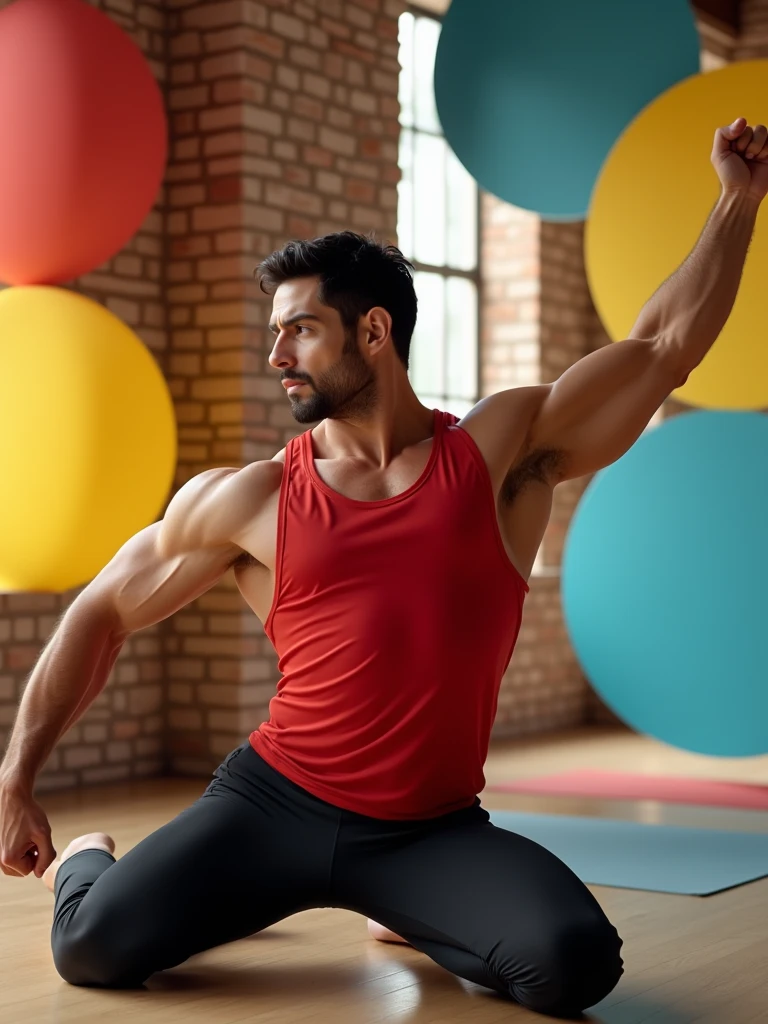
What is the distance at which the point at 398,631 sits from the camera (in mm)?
2561

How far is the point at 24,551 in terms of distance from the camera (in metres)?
3.71

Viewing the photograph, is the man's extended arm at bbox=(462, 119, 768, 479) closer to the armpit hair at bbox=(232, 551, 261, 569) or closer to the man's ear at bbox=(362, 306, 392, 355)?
the man's ear at bbox=(362, 306, 392, 355)

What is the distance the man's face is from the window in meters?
3.77

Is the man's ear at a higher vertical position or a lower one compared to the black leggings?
higher

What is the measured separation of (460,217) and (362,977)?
462 cm

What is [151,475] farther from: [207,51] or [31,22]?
[207,51]

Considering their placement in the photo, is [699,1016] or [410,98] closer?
[699,1016]

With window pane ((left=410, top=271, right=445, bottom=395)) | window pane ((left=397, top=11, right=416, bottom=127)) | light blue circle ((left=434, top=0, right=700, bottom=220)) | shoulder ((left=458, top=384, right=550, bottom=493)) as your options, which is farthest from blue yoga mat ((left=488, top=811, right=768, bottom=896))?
window pane ((left=397, top=11, right=416, bottom=127))

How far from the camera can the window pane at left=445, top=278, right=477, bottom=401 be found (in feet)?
22.2

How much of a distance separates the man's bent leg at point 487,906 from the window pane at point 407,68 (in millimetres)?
4296

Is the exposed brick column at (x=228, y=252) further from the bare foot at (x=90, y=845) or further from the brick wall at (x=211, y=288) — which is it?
the bare foot at (x=90, y=845)

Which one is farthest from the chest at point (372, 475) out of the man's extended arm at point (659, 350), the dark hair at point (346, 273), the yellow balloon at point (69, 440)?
the yellow balloon at point (69, 440)

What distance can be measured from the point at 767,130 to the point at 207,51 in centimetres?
298

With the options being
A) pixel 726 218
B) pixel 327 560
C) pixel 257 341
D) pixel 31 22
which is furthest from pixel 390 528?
pixel 257 341
